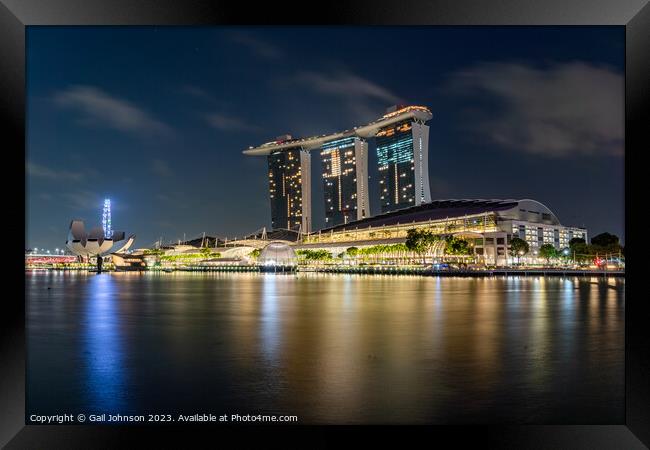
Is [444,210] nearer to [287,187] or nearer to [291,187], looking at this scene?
[291,187]

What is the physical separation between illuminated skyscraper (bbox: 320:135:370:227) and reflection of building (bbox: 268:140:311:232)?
3.73 meters

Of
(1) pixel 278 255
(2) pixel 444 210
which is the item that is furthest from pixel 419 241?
(1) pixel 278 255

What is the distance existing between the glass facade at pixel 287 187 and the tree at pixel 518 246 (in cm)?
6161

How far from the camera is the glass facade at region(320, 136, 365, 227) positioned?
105831 millimetres

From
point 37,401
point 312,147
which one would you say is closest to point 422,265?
point 37,401

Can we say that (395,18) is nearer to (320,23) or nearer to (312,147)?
(320,23)

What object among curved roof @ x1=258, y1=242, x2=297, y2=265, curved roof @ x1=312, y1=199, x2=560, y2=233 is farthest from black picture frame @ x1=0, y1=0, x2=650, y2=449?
curved roof @ x1=258, y1=242, x2=297, y2=265

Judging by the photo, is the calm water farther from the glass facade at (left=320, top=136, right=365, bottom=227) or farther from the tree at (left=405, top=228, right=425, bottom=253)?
the glass facade at (left=320, top=136, right=365, bottom=227)

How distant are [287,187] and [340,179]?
11.2 m

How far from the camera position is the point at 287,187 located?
372 ft

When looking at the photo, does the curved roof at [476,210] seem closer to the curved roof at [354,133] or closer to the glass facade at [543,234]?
the glass facade at [543,234]

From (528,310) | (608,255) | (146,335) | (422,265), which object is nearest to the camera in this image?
(146,335)
